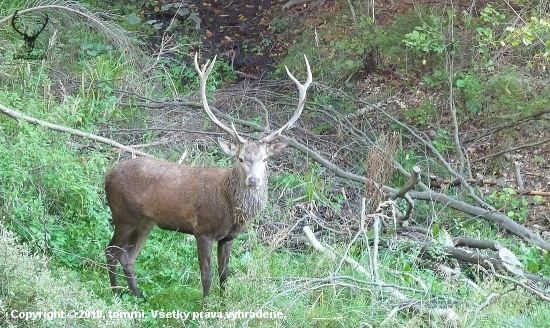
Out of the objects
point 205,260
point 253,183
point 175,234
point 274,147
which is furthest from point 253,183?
point 175,234

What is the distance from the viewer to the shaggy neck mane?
7.43 metres

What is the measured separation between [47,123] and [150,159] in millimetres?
1314

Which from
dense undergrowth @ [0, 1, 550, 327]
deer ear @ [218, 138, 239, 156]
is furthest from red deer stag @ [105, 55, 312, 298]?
dense undergrowth @ [0, 1, 550, 327]

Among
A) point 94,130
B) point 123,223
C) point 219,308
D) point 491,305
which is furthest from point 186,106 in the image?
point 491,305

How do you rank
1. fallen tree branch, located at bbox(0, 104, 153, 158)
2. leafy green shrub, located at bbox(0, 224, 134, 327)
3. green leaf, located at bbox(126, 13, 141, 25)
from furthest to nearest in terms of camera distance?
green leaf, located at bbox(126, 13, 141, 25) → fallen tree branch, located at bbox(0, 104, 153, 158) → leafy green shrub, located at bbox(0, 224, 134, 327)

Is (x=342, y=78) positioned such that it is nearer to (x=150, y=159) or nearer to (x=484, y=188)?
(x=484, y=188)

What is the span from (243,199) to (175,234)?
5.21 ft

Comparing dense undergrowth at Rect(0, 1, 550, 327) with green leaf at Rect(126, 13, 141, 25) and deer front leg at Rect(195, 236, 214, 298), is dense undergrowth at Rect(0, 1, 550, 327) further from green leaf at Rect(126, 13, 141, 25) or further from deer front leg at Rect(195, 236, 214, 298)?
green leaf at Rect(126, 13, 141, 25)

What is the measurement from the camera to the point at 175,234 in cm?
879

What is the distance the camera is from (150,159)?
795 centimetres

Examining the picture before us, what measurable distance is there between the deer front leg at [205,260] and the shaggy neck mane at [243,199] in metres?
0.31

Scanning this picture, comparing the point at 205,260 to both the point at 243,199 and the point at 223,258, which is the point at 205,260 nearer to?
the point at 223,258

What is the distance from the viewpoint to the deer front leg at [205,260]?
7414 mm

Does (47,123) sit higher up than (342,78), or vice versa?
(47,123)
